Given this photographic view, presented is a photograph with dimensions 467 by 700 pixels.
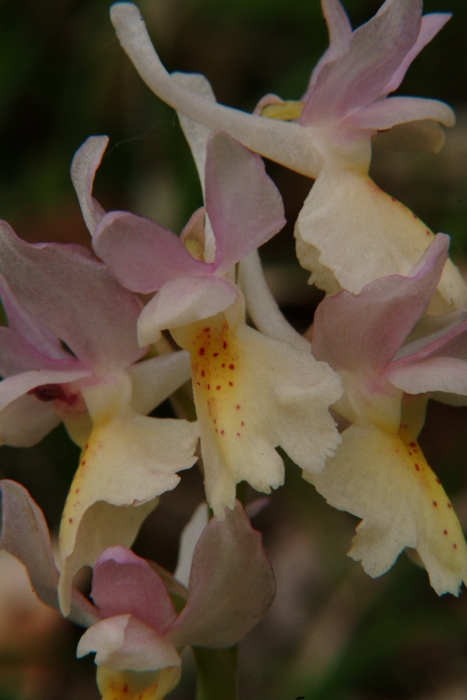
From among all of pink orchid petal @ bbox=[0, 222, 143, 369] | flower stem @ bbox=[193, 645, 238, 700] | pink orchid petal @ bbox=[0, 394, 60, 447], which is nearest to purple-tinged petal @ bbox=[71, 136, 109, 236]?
pink orchid petal @ bbox=[0, 222, 143, 369]

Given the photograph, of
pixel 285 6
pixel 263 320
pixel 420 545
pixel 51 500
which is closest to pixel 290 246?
pixel 285 6

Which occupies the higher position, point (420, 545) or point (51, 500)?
point (420, 545)

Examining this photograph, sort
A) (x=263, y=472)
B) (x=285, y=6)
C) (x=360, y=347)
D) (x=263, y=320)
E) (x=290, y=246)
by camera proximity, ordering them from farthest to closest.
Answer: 1. (x=290, y=246)
2. (x=285, y=6)
3. (x=263, y=320)
4. (x=360, y=347)
5. (x=263, y=472)

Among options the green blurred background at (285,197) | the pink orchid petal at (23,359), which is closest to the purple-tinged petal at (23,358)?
the pink orchid petal at (23,359)

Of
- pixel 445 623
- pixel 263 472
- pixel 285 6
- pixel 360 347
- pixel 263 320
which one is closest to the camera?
pixel 263 472

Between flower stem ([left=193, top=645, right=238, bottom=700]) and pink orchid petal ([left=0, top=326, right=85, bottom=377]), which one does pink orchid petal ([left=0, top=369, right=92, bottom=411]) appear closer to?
pink orchid petal ([left=0, top=326, right=85, bottom=377])

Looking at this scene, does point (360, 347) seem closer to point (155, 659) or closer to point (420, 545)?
point (420, 545)

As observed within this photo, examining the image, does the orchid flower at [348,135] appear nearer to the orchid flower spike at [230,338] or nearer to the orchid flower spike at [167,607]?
the orchid flower spike at [230,338]
